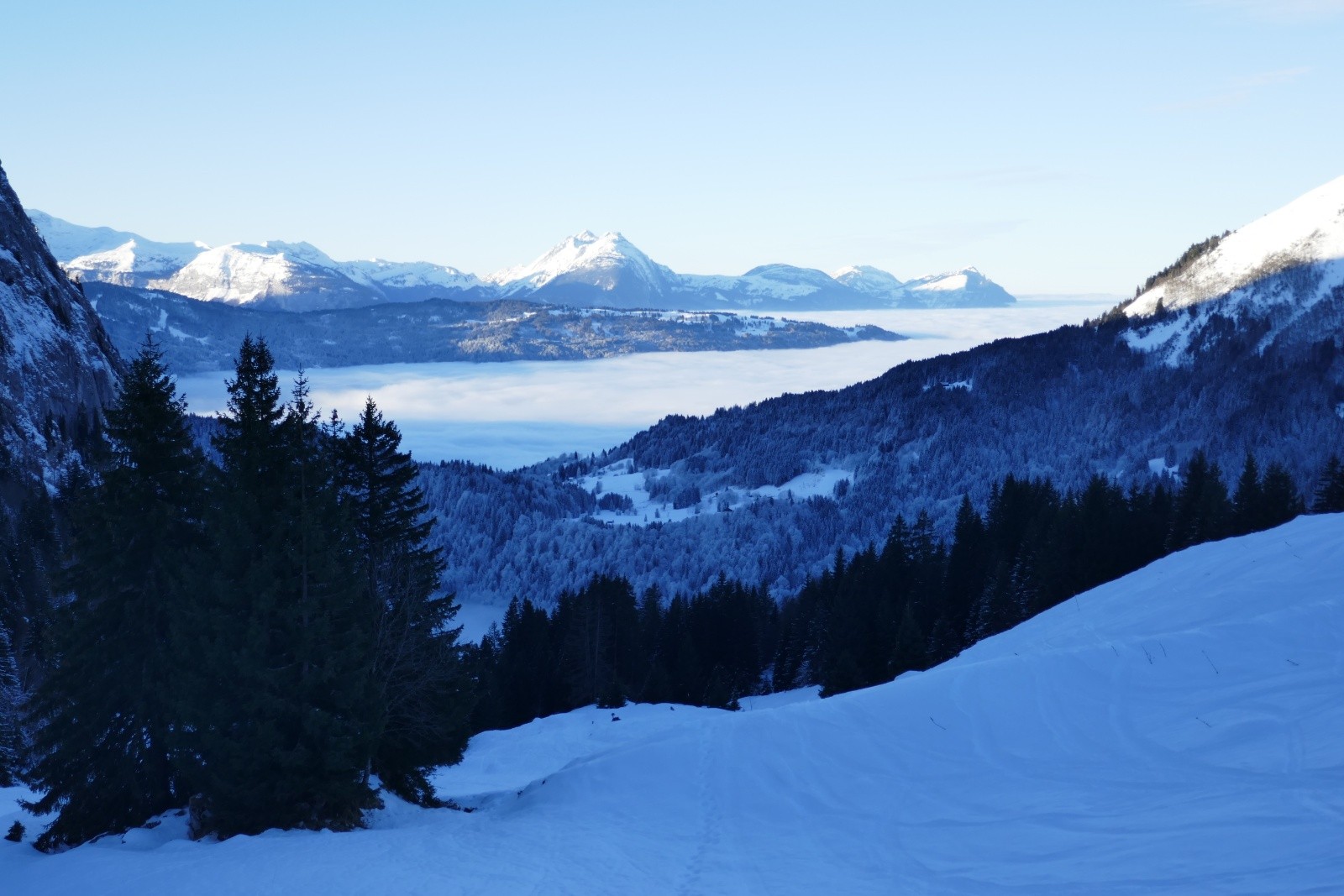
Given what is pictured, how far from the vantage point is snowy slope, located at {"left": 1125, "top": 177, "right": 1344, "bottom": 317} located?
16225 centimetres

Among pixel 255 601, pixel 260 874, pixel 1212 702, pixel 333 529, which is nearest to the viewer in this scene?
pixel 260 874

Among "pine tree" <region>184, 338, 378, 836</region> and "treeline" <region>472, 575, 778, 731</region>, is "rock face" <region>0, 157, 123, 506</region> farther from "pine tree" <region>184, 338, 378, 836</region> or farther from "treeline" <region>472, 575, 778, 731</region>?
"pine tree" <region>184, 338, 378, 836</region>

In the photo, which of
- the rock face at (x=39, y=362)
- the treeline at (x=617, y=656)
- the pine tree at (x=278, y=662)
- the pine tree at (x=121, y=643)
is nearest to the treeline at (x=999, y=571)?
the treeline at (x=617, y=656)

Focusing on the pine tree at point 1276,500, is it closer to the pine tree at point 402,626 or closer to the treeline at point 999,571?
the treeline at point 999,571

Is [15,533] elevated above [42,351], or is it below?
below

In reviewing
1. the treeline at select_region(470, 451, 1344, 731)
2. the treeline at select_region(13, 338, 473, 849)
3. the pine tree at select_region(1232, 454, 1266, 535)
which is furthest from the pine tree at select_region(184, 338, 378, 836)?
the pine tree at select_region(1232, 454, 1266, 535)

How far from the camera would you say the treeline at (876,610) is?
54.2m

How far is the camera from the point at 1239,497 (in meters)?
55.9

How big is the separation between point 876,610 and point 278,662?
148ft

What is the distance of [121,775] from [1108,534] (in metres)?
54.0

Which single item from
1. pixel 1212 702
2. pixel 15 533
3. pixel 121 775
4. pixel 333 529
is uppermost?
pixel 333 529

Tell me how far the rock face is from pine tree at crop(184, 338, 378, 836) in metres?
101

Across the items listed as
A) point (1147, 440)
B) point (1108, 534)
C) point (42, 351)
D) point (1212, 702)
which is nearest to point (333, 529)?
point (1212, 702)

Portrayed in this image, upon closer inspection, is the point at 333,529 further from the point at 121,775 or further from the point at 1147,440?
the point at 1147,440
